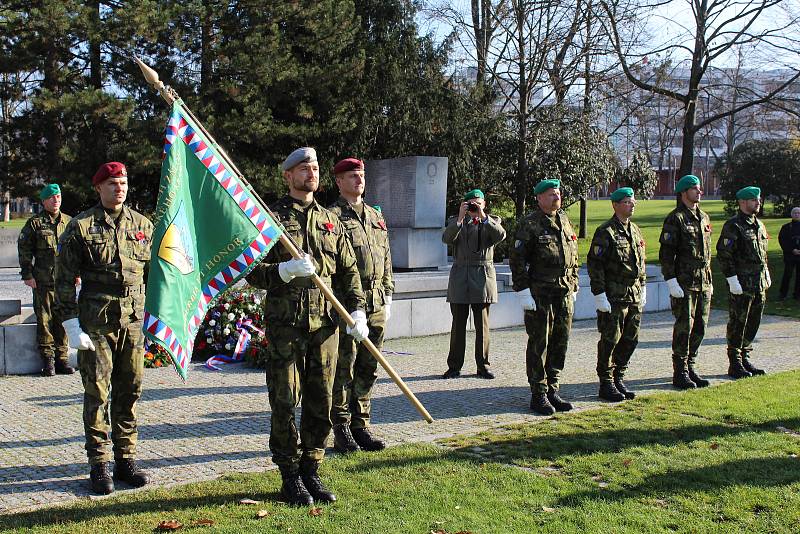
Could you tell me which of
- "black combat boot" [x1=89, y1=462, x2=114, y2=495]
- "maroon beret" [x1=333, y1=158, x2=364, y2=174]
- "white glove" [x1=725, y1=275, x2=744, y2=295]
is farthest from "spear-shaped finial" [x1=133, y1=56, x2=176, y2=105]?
"white glove" [x1=725, y1=275, x2=744, y2=295]

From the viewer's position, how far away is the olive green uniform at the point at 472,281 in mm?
9539

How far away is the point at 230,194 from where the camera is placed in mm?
4977

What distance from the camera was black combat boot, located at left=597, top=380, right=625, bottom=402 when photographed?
8.12 metres

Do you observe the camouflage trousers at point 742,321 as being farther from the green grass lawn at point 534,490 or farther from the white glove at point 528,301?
the white glove at point 528,301

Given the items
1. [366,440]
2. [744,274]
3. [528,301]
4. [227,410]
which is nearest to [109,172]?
[366,440]

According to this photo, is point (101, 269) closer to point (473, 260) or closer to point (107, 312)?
point (107, 312)

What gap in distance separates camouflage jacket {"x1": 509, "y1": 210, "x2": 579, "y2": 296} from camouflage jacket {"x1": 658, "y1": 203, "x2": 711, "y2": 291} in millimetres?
1514

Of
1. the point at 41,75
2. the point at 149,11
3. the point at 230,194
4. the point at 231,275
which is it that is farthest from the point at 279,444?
the point at 41,75

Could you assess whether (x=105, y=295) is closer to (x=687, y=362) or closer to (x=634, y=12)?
(x=687, y=362)

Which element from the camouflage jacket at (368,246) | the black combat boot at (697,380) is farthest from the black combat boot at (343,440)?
the black combat boot at (697,380)

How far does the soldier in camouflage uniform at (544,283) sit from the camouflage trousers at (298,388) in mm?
3006

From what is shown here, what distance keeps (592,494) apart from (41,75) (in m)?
17.4

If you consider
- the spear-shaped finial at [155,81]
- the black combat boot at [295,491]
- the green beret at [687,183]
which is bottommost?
the black combat boot at [295,491]

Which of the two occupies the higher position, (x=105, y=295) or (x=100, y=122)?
(x=100, y=122)
